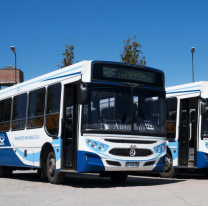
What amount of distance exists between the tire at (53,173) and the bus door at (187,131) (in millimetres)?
5220

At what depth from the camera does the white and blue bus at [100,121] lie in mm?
12938

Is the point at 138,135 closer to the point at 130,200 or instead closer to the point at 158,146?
the point at 158,146

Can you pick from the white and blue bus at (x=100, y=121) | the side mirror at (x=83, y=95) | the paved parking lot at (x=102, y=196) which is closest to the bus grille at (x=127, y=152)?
the white and blue bus at (x=100, y=121)

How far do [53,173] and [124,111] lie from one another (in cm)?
269

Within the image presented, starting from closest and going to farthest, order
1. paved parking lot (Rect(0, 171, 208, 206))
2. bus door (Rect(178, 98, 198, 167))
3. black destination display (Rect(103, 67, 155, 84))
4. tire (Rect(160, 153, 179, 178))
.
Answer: paved parking lot (Rect(0, 171, 208, 206))
black destination display (Rect(103, 67, 155, 84))
bus door (Rect(178, 98, 198, 167))
tire (Rect(160, 153, 179, 178))

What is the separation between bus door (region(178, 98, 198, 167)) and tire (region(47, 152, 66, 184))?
5220mm

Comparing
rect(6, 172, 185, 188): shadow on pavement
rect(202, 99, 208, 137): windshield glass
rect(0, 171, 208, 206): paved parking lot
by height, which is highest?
rect(202, 99, 208, 137): windshield glass

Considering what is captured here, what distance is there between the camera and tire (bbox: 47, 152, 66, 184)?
45.7ft

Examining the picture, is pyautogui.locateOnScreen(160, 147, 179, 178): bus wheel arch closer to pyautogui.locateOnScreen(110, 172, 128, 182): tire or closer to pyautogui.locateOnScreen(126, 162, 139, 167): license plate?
pyautogui.locateOnScreen(110, 172, 128, 182): tire

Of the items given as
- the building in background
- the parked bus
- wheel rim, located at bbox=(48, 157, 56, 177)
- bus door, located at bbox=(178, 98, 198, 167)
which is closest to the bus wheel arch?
the parked bus

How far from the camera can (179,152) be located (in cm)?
1762

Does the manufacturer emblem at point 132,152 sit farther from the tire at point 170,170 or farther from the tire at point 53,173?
the tire at point 170,170

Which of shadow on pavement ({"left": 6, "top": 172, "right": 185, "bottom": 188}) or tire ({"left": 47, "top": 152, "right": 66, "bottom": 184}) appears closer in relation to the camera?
tire ({"left": 47, "top": 152, "right": 66, "bottom": 184})

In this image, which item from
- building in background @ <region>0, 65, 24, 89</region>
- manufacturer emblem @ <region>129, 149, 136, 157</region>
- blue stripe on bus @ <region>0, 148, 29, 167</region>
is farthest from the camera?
building in background @ <region>0, 65, 24, 89</region>
